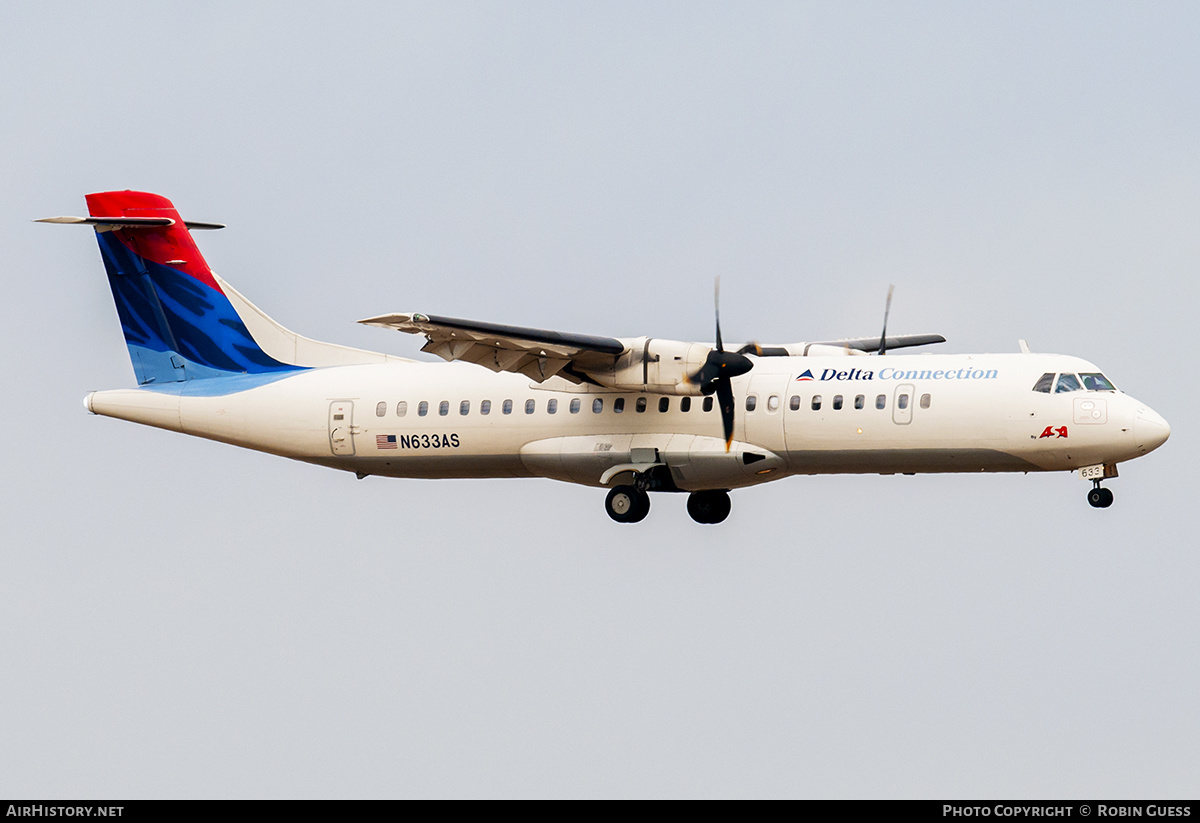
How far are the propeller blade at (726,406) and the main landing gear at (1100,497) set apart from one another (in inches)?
232

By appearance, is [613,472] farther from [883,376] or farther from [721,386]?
[883,376]

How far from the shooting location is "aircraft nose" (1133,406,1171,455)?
27078 mm

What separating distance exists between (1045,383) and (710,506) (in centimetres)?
675

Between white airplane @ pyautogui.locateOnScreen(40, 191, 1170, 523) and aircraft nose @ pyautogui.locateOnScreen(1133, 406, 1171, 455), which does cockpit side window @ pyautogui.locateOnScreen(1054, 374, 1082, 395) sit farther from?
aircraft nose @ pyautogui.locateOnScreen(1133, 406, 1171, 455)

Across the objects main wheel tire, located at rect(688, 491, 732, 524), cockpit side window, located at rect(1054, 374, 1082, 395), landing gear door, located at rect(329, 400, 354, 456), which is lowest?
main wheel tire, located at rect(688, 491, 732, 524)

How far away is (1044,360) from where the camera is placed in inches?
1102

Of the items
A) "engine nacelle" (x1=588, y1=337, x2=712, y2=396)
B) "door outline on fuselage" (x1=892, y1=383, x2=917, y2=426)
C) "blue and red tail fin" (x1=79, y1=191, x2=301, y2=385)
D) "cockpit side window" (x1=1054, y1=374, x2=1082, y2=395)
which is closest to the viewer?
"cockpit side window" (x1=1054, y1=374, x2=1082, y2=395)

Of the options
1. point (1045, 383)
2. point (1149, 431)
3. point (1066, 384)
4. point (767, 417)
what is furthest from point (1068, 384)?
point (767, 417)

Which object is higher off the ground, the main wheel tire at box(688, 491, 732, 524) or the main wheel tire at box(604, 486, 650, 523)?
the main wheel tire at box(604, 486, 650, 523)

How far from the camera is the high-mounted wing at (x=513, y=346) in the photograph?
27141 mm

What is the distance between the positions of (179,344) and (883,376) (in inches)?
524

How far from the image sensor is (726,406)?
28.9 meters

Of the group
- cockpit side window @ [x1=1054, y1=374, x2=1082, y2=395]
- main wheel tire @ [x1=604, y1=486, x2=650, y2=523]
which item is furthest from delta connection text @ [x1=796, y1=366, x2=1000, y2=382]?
main wheel tire @ [x1=604, y1=486, x2=650, y2=523]

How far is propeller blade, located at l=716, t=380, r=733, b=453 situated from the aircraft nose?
21.1 feet
